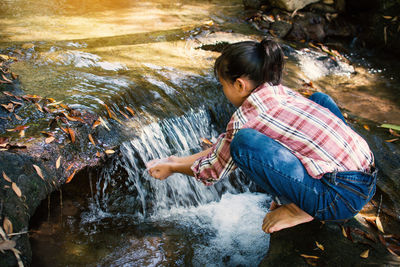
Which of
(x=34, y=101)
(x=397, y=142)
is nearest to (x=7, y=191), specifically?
(x=34, y=101)

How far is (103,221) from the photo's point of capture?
302 centimetres

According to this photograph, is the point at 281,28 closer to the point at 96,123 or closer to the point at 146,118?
the point at 146,118

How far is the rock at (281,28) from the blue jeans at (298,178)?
5.35m

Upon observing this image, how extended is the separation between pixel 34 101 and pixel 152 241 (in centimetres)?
187

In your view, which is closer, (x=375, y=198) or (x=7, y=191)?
(x=7, y=191)

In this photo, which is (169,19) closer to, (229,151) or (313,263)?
(229,151)

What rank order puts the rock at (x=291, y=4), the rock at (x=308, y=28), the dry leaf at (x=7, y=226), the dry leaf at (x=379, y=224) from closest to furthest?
the dry leaf at (x=7, y=226) < the dry leaf at (x=379, y=224) < the rock at (x=308, y=28) < the rock at (x=291, y=4)

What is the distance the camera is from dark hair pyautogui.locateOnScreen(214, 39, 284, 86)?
2184 mm

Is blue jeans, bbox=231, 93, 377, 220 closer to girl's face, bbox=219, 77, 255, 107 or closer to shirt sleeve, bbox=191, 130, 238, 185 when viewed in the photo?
shirt sleeve, bbox=191, 130, 238, 185

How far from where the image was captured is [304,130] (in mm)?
2111

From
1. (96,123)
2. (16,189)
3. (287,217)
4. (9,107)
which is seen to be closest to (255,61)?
(287,217)

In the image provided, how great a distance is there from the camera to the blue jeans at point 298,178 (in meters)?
2.12

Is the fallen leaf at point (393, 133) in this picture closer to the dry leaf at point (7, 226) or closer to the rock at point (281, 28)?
the rock at point (281, 28)

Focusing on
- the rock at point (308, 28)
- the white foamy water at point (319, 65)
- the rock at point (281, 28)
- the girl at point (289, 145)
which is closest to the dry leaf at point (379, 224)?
the girl at point (289, 145)
